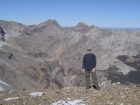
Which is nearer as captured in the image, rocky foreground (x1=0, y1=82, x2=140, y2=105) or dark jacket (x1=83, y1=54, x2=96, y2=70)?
rocky foreground (x1=0, y1=82, x2=140, y2=105)

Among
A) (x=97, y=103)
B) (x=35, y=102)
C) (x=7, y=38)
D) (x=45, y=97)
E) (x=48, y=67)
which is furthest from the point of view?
(x=7, y=38)

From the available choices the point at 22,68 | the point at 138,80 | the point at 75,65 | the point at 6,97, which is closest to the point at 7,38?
the point at 75,65

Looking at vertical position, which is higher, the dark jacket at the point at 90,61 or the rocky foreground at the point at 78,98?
the dark jacket at the point at 90,61

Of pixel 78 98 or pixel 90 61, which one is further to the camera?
pixel 90 61

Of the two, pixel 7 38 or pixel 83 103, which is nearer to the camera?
pixel 83 103

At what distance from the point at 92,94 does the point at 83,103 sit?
6.76 feet

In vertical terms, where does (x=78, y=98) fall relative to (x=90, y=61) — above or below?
below

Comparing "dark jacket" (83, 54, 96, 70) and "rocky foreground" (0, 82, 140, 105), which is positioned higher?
"dark jacket" (83, 54, 96, 70)

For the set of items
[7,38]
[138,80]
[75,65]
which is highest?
[7,38]

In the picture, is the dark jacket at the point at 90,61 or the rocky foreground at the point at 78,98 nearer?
the rocky foreground at the point at 78,98

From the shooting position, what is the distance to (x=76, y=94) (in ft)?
53.3

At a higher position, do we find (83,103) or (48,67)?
(83,103)

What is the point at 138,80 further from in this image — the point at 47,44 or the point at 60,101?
the point at 60,101

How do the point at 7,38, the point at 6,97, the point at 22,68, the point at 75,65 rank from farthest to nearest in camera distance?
the point at 7,38, the point at 75,65, the point at 22,68, the point at 6,97
